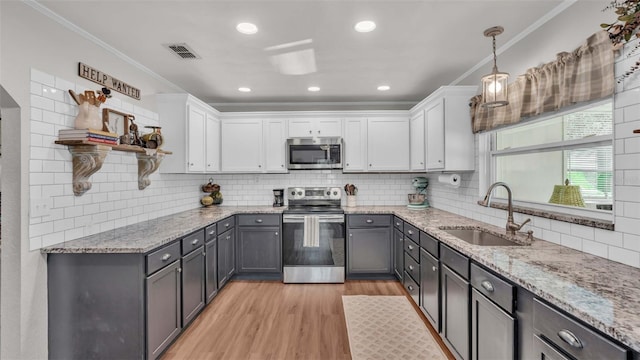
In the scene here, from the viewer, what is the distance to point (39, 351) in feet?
6.39

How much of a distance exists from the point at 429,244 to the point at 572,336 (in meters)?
1.48

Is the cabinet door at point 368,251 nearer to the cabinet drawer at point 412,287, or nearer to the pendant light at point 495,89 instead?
the cabinet drawer at point 412,287

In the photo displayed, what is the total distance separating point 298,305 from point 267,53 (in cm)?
257

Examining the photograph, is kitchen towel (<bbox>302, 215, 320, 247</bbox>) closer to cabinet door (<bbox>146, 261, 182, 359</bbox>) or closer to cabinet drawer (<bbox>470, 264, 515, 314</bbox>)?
cabinet door (<bbox>146, 261, 182, 359</bbox>)

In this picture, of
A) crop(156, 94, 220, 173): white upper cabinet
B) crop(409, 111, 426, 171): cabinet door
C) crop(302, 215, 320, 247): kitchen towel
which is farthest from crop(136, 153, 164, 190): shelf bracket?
crop(409, 111, 426, 171): cabinet door

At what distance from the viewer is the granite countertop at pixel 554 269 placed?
1005 mm

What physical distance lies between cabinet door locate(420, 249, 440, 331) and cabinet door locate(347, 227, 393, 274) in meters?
0.99

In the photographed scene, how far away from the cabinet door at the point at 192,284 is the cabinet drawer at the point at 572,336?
246 cm

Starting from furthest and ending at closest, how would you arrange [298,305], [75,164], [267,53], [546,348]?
[298,305] < [267,53] < [75,164] < [546,348]

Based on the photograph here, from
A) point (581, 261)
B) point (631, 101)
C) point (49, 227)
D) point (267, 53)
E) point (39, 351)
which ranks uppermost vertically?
point (267, 53)

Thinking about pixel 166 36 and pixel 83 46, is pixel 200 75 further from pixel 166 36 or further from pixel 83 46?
pixel 83 46

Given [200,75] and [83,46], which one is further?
[200,75]

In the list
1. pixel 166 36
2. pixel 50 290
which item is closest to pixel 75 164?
pixel 50 290

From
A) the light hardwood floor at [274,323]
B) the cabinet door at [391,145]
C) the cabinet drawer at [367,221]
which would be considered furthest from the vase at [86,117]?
the cabinet door at [391,145]
